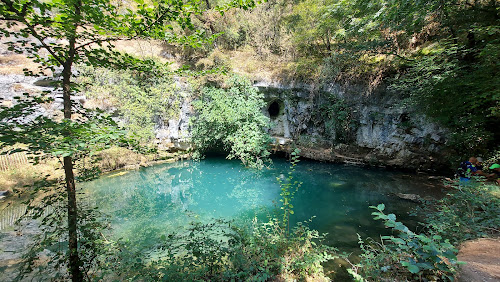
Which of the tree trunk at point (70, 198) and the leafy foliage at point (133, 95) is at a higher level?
the leafy foliage at point (133, 95)

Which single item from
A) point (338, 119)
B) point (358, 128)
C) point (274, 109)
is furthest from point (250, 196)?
point (274, 109)

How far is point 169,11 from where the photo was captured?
212 cm

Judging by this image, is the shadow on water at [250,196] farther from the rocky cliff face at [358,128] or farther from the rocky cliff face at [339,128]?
the rocky cliff face at [339,128]

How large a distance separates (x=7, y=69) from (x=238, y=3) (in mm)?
17592

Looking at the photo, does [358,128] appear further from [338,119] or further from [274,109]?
[274,109]

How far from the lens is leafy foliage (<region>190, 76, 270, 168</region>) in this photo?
34.5 feet

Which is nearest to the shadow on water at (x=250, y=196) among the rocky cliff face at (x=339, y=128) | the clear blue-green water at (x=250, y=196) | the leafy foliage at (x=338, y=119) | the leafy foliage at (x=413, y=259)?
the clear blue-green water at (x=250, y=196)

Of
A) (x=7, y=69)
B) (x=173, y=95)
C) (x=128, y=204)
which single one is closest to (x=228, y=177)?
(x=128, y=204)

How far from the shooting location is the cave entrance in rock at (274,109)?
13.5 metres

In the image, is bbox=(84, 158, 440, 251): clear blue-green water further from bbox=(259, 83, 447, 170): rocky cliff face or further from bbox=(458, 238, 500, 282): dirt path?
bbox=(458, 238, 500, 282): dirt path

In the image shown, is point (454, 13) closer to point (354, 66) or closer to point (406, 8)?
point (406, 8)

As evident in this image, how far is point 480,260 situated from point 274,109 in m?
12.1

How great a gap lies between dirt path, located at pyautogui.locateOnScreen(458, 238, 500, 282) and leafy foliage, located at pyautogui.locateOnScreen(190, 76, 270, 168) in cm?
812

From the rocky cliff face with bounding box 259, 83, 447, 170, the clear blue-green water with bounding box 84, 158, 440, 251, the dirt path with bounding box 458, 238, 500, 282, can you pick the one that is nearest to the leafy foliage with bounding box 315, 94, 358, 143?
the rocky cliff face with bounding box 259, 83, 447, 170
